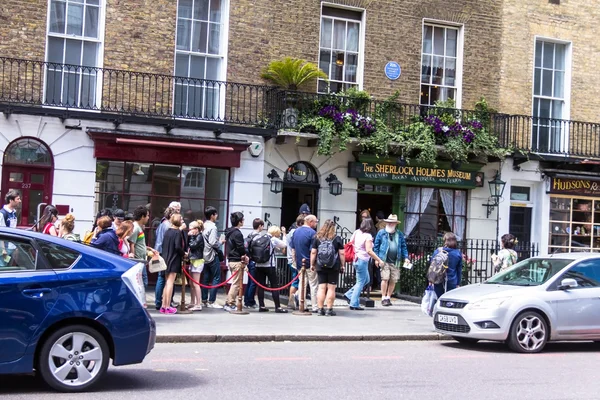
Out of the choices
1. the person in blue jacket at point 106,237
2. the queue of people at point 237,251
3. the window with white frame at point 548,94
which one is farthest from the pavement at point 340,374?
the window with white frame at point 548,94

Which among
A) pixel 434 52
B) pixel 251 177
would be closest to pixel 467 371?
pixel 251 177

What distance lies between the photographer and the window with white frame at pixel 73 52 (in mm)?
18375

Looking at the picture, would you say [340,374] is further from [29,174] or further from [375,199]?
[375,199]

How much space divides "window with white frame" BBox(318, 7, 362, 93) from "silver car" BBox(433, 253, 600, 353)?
9.52 m

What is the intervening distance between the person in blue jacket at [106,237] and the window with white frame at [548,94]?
13805mm

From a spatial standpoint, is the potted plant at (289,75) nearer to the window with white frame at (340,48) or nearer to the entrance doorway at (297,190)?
the window with white frame at (340,48)

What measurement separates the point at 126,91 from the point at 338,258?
6965mm

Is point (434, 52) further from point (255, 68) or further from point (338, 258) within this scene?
point (338, 258)

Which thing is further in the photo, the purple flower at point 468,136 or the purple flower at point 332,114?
the purple flower at point 468,136

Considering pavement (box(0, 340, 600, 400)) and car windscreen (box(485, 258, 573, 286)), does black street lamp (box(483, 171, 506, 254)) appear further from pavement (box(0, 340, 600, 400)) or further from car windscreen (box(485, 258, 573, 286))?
pavement (box(0, 340, 600, 400))

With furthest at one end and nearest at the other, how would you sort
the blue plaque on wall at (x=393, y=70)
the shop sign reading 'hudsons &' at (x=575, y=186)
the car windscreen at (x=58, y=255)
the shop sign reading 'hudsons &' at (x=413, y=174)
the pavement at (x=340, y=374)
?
the shop sign reading 'hudsons &' at (x=575, y=186) → the blue plaque on wall at (x=393, y=70) → the shop sign reading 'hudsons &' at (x=413, y=174) → the pavement at (x=340, y=374) → the car windscreen at (x=58, y=255)

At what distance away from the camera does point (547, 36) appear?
23.2m

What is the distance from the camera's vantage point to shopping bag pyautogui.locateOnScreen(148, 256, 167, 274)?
13.9 m

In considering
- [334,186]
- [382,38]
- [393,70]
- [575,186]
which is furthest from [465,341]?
[575,186]
